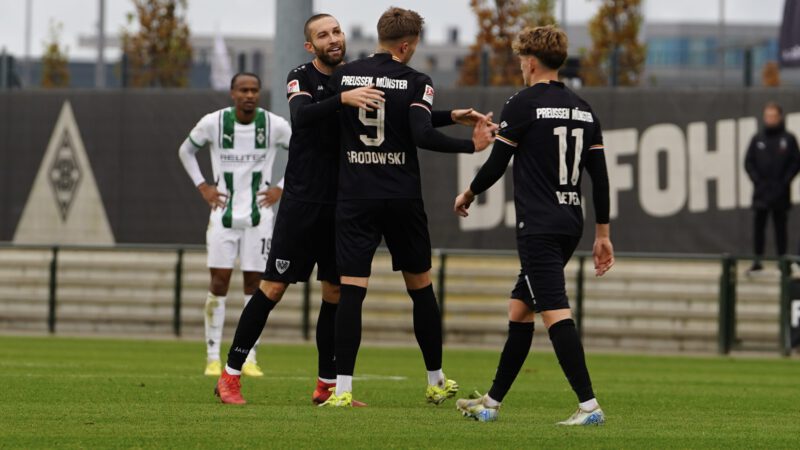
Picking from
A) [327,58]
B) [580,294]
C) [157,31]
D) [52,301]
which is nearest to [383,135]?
[327,58]

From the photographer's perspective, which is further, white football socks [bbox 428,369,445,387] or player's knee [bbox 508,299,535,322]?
white football socks [bbox 428,369,445,387]

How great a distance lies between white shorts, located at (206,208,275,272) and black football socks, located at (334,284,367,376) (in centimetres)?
363

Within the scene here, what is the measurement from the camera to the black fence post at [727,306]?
19.7 meters

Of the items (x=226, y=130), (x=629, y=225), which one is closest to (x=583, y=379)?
(x=226, y=130)

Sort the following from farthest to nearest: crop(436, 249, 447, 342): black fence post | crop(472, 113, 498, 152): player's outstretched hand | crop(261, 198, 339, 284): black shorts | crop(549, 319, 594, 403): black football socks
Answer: crop(436, 249, 447, 342): black fence post, crop(261, 198, 339, 284): black shorts, crop(472, 113, 498, 152): player's outstretched hand, crop(549, 319, 594, 403): black football socks

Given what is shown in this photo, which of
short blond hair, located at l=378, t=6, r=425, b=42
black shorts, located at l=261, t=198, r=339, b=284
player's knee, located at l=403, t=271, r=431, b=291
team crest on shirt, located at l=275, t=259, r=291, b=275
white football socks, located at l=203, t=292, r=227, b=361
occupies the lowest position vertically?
white football socks, located at l=203, t=292, r=227, b=361

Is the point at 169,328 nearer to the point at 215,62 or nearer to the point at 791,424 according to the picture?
the point at 215,62

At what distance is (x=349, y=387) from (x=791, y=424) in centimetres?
240

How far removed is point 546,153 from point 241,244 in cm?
498

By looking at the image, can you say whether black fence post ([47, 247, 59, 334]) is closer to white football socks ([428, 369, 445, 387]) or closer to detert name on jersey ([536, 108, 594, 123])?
white football socks ([428, 369, 445, 387])

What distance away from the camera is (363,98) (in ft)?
30.4

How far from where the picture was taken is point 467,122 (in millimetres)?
9383

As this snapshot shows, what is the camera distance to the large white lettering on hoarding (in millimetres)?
22812

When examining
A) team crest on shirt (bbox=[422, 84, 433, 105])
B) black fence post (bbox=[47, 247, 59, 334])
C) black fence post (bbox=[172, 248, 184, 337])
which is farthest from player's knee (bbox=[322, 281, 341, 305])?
black fence post (bbox=[47, 247, 59, 334])
